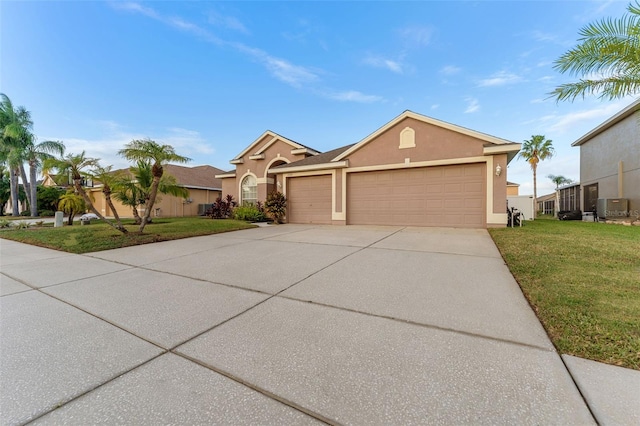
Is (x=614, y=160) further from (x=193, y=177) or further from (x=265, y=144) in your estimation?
(x=193, y=177)

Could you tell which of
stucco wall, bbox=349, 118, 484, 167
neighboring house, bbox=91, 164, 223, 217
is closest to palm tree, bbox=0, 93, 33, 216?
neighboring house, bbox=91, 164, 223, 217

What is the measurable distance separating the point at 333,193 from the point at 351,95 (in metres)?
7.22

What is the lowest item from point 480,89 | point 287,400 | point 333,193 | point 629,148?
point 287,400

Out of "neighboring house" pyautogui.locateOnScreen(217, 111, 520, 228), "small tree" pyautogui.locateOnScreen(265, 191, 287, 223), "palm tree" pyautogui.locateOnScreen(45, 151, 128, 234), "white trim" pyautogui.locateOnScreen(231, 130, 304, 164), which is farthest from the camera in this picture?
"white trim" pyautogui.locateOnScreen(231, 130, 304, 164)

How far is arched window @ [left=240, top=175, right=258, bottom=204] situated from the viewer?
1618 centimetres

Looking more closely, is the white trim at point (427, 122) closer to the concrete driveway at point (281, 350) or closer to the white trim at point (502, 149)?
the white trim at point (502, 149)

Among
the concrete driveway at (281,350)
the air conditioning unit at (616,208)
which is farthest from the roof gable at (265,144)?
the air conditioning unit at (616,208)

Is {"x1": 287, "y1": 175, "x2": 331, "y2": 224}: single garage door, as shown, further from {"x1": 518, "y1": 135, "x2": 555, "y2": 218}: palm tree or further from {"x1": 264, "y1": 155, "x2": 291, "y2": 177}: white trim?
{"x1": 518, "y1": 135, "x2": 555, "y2": 218}: palm tree

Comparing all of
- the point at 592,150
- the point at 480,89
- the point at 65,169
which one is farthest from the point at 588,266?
the point at 592,150

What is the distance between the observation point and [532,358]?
2.00 metres

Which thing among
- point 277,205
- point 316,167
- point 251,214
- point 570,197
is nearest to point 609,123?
point 570,197

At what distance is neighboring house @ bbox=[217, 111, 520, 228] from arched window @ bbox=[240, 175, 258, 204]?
2.58 m

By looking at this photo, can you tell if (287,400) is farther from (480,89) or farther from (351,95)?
(351,95)

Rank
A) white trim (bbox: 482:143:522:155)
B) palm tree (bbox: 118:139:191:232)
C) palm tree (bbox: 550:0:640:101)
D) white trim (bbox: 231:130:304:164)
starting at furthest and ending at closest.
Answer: white trim (bbox: 231:130:304:164) → white trim (bbox: 482:143:522:155) → palm tree (bbox: 118:139:191:232) → palm tree (bbox: 550:0:640:101)
